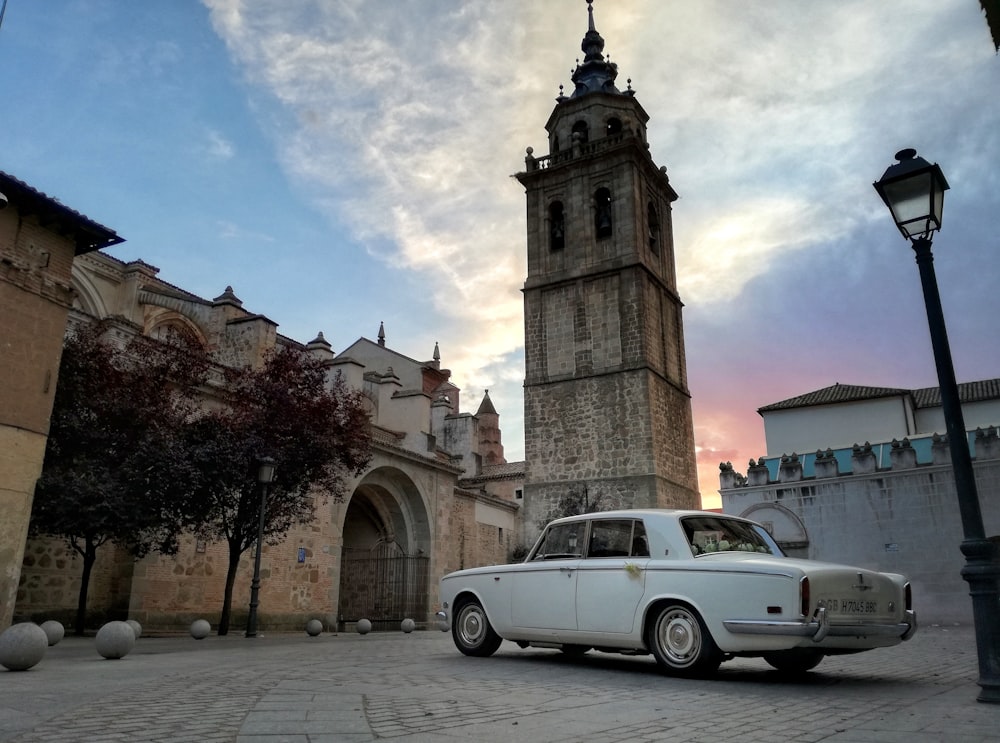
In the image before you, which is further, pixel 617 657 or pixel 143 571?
pixel 143 571

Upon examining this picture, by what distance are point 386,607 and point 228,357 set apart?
904cm

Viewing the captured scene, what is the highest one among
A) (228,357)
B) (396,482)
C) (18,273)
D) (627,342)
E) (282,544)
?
(627,342)

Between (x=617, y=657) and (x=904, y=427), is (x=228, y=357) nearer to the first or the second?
(x=617, y=657)

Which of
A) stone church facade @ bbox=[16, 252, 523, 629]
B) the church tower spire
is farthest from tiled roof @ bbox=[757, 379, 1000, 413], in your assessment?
the church tower spire

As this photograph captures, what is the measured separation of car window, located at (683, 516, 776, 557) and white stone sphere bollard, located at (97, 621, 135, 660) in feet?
18.3

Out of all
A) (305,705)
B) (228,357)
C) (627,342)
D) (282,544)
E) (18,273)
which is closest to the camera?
(305,705)

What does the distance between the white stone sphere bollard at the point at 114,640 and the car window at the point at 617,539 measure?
470 centimetres

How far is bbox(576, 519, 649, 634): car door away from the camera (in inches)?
248

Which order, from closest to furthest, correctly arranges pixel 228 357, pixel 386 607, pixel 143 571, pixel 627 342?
pixel 143 571
pixel 228 357
pixel 386 607
pixel 627 342

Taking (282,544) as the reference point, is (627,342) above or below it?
above

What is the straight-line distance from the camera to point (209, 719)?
377cm

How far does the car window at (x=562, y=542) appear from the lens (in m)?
7.11

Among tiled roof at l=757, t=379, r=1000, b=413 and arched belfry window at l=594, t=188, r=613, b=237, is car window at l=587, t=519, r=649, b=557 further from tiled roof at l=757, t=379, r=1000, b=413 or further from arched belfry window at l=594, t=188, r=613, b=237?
tiled roof at l=757, t=379, r=1000, b=413

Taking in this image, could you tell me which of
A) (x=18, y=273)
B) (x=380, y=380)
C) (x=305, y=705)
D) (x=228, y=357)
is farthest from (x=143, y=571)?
(x=380, y=380)
